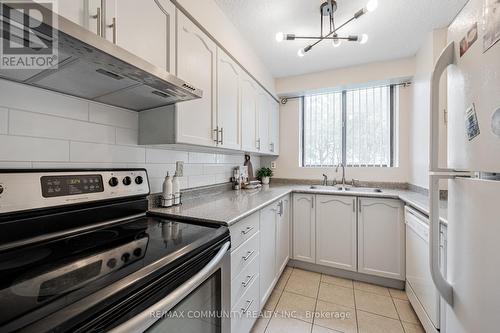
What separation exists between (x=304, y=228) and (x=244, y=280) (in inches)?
49.5

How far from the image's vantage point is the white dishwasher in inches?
50.3

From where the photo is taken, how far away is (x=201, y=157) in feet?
6.23

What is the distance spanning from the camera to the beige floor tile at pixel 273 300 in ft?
5.64

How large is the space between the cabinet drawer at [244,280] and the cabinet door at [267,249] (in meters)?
0.12

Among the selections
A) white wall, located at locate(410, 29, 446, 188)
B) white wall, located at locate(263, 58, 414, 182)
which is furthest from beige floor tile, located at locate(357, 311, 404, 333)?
white wall, located at locate(263, 58, 414, 182)

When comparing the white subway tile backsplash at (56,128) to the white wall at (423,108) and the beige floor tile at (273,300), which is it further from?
the white wall at (423,108)

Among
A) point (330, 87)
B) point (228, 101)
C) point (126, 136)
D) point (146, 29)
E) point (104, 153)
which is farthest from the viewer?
point (330, 87)

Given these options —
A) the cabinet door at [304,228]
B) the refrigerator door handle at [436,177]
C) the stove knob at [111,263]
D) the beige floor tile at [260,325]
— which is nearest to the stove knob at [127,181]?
the stove knob at [111,263]

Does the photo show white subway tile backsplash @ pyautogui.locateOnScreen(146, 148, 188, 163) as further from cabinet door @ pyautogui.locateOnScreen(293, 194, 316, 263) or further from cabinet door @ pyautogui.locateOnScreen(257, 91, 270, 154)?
cabinet door @ pyautogui.locateOnScreen(293, 194, 316, 263)

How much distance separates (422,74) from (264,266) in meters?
2.40

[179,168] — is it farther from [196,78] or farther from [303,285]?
[303,285]

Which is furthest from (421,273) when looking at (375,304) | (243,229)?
(243,229)

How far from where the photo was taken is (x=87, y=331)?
439 millimetres

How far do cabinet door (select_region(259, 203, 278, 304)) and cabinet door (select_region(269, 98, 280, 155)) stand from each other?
43.5 inches
